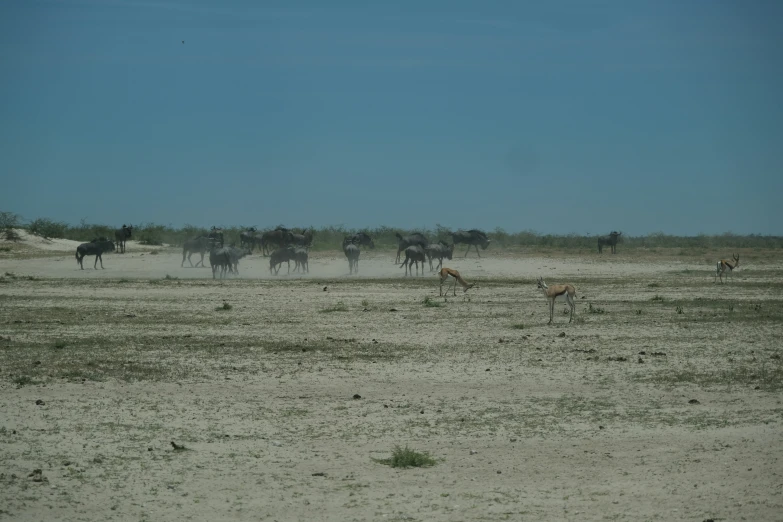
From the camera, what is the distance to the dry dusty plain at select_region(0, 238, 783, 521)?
8.48m

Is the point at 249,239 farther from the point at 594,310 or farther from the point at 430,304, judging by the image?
the point at 594,310

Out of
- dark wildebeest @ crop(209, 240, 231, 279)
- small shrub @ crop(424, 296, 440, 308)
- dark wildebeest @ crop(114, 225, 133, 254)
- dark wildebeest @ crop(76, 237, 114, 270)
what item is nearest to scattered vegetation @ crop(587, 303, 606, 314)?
small shrub @ crop(424, 296, 440, 308)

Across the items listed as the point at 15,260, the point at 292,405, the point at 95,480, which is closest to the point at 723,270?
the point at 292,405

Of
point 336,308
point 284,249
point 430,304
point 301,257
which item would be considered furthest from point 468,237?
point 336,308

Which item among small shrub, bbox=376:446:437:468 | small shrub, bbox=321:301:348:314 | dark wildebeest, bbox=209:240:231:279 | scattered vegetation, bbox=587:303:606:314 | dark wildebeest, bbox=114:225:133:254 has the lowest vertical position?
small shrub, bbox=376:446:437:468

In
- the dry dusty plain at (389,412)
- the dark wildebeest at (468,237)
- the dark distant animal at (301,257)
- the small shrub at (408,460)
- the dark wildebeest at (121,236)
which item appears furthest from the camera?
the dark wildebeest at (468,237)

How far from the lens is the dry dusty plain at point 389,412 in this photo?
8.48m

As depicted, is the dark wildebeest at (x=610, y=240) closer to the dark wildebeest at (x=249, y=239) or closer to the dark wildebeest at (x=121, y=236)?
the dark wildebeest at (x=249, y=239)

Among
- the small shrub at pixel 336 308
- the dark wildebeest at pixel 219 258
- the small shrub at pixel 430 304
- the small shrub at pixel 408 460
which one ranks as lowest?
the small shrub at pixel 408 460

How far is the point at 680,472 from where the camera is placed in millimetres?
9164

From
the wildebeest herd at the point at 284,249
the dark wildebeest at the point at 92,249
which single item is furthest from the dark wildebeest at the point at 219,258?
the dark wildebeest at the point at 92,249

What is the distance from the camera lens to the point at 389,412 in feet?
40.0

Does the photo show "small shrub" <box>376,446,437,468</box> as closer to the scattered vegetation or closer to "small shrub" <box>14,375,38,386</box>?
"small shrub" <box>14,375,38,386</box>

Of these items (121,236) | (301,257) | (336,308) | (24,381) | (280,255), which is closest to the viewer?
(24,381)
